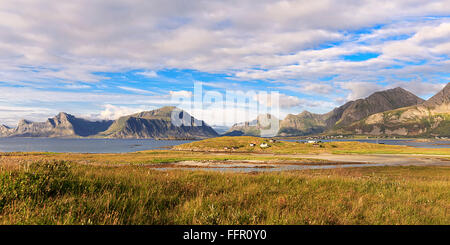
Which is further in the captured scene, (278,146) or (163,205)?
(278,146)

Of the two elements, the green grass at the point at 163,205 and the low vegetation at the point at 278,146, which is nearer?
the green grass at the point at 163,205

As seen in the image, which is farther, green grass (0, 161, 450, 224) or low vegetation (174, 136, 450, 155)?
low vegetation (174, 136, 450, 155)

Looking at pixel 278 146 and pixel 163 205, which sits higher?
pixel 163 205

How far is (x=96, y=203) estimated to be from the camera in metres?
6.55

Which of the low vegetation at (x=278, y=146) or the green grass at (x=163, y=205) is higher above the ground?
the green grass at (x=163, y=205)

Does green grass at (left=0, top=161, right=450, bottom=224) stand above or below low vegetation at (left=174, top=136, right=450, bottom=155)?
above
